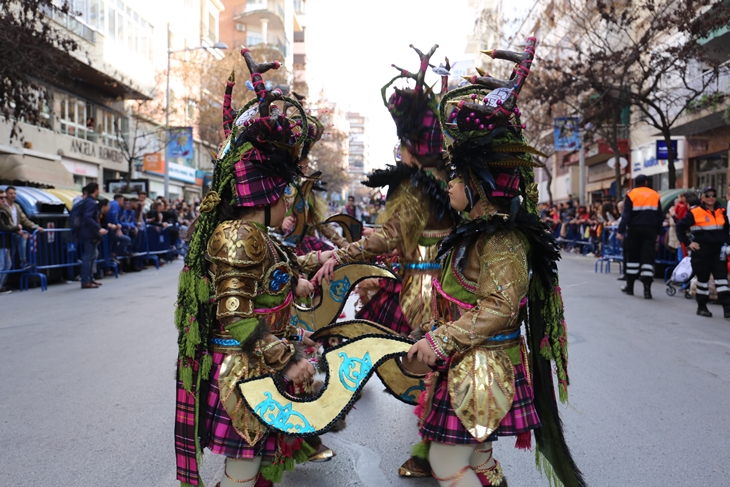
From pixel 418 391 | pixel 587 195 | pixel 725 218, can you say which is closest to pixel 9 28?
pixel 418 391

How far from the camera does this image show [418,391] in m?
3.29

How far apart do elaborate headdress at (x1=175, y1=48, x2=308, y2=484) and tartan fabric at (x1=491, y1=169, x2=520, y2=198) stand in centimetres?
92

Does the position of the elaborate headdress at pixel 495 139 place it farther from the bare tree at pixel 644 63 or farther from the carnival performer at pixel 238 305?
the bare tree at pixel 644 63

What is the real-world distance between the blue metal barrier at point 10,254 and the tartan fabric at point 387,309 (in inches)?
365

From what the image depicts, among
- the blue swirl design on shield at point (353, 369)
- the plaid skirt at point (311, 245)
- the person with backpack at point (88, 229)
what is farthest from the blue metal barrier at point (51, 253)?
the blue swirl design on shield at point (353, 369)

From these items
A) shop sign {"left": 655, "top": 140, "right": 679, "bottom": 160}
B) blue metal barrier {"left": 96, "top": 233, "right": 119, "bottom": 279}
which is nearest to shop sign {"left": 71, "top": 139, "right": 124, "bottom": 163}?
blue metal barrier {"left": 96, "top": 233, "right": 119, "bottom": 279}

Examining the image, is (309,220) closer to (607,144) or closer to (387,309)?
(387,309)

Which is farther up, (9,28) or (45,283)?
(9,28)

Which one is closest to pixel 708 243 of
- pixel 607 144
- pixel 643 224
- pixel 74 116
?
pixel 643 224

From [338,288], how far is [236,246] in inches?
66.5

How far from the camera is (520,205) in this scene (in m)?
2.61

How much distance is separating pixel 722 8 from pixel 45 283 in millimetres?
17874

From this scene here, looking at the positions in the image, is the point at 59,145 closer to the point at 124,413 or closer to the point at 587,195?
the point at 124,413

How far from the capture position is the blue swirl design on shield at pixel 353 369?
2404mm
